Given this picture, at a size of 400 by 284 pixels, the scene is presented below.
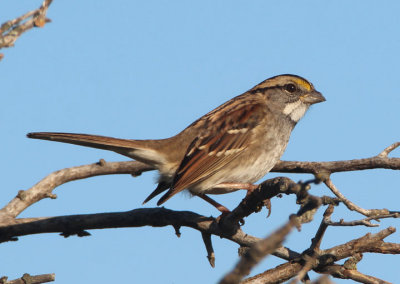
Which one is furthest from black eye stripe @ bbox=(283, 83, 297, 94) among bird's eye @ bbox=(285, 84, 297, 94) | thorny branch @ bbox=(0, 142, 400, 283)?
thorny branch @ bbox=(0, 142, 400, 283)

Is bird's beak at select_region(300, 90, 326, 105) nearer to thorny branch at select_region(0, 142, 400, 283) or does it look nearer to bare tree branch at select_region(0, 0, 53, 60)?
thorny branch at select_region(0, 142, 400, 283)

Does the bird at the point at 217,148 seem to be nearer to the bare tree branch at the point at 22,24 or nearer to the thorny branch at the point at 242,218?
the thorny branch at the point at 242,218

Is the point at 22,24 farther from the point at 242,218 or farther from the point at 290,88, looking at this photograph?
the point at 290,88

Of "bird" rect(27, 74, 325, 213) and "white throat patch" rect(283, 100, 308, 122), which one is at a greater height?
"white throat patch" rect(283, 100, 308, 122)

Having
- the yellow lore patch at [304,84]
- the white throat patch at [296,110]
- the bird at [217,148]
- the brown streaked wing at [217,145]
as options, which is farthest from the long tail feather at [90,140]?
the yellow lore patch at [304,84]

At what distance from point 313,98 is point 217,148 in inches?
61.4

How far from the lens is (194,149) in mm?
6410

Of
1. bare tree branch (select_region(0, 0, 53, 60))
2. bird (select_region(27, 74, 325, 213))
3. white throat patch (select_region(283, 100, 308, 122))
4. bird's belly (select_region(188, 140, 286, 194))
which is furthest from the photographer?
white throat patch (select_region(283, 100, 308, 122))

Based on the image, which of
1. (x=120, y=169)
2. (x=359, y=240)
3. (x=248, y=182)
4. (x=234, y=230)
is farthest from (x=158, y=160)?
(x=359, y=240)

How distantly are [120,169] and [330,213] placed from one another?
2.31m

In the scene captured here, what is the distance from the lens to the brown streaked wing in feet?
19.8

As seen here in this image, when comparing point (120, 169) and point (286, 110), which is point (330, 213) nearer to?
point (120, 169)

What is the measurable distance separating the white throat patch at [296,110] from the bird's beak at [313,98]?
5cm

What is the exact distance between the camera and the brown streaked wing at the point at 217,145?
6.04 m
